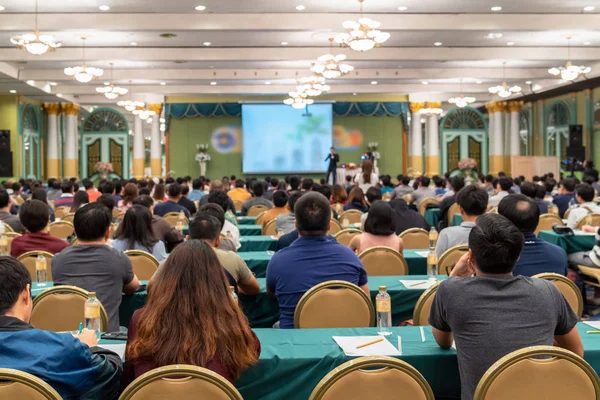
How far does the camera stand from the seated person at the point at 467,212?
6328mm

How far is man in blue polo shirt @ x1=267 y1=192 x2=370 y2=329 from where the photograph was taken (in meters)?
4.62

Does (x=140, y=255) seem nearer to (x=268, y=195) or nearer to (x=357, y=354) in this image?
(x=357, y=354)

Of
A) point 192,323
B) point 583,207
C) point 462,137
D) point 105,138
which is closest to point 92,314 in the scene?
point 192,323

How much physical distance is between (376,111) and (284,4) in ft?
55.8

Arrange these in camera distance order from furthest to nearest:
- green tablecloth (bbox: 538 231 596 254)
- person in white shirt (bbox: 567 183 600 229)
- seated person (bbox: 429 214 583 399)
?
person in white shirt (bbox: 567 183 600 229) → green tablecloth (bbox: 538 231 596 254) → seated person (bbox: 429 214 583 399)

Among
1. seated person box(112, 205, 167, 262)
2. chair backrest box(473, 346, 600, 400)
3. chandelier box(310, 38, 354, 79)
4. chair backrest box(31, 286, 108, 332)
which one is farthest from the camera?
chandelier box(310, 38, 354, 79)

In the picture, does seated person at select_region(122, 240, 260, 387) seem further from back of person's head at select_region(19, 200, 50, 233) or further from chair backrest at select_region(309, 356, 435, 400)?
back of person's head at select_region(19, 200, 50, 233)

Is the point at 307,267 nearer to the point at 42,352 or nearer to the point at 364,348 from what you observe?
the point at 364,348

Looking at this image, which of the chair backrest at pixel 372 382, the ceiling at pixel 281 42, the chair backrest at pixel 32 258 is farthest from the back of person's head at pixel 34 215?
the ceiling at pixel 281 42

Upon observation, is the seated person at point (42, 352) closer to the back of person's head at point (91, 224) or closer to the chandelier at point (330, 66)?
the back of person's head at point (91, 224)

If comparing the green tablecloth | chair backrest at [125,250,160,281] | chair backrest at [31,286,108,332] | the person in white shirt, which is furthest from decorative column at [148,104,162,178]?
chair backrest at [31,286,108,332]

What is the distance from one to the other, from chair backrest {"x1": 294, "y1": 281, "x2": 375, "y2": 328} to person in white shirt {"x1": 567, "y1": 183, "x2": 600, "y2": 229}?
6138mm

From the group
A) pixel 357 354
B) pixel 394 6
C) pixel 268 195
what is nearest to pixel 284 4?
pixel 394 6

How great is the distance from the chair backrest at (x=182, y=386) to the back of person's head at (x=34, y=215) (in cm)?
403
